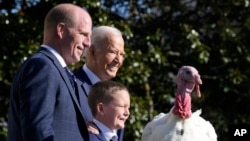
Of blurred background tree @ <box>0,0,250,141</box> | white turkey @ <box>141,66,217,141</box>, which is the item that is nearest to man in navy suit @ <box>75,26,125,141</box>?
white turkey @ <box>141,66,217,141</box>

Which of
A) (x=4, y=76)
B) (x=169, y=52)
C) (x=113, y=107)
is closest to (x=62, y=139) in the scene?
(x=113, y=107)

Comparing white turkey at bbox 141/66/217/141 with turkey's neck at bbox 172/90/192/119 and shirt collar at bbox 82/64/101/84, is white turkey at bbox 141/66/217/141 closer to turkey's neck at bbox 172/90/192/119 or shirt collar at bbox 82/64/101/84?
turkey's neck at bbox 172/90/192/119

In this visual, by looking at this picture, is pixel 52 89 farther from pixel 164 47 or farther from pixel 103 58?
pixel 164 47

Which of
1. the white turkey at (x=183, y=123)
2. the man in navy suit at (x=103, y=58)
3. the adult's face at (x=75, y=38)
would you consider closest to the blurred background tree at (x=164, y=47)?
the man in navy suit at (x=103, y=58)

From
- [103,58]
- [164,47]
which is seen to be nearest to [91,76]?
[103,58]

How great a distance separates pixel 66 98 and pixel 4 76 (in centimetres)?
475

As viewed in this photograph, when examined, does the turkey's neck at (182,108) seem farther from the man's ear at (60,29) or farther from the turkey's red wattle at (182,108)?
the man's ear at (60,29)

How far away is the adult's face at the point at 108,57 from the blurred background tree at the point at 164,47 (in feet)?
11.5

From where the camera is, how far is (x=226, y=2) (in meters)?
9.53

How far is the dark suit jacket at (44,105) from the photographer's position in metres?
3.40

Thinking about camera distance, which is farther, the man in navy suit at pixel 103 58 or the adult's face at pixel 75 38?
the man in navy suit at pixel 103 58

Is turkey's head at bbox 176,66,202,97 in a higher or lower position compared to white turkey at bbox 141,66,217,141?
higher

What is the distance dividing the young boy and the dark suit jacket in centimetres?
33

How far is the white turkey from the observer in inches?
164
